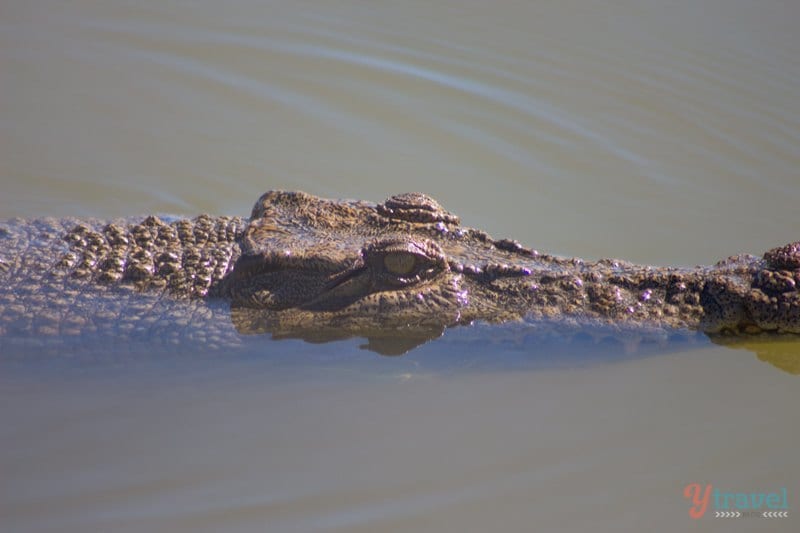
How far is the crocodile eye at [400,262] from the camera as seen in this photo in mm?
4605

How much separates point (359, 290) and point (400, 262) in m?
0.26

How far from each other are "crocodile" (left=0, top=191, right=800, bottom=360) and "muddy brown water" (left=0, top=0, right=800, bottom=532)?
5.8 inches

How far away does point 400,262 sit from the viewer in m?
4.62

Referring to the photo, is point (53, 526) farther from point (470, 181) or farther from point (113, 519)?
point (470, 181)

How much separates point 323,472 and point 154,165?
12.0ft

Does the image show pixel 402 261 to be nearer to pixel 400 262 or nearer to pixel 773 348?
pixel 400 262

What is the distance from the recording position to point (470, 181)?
714cm
